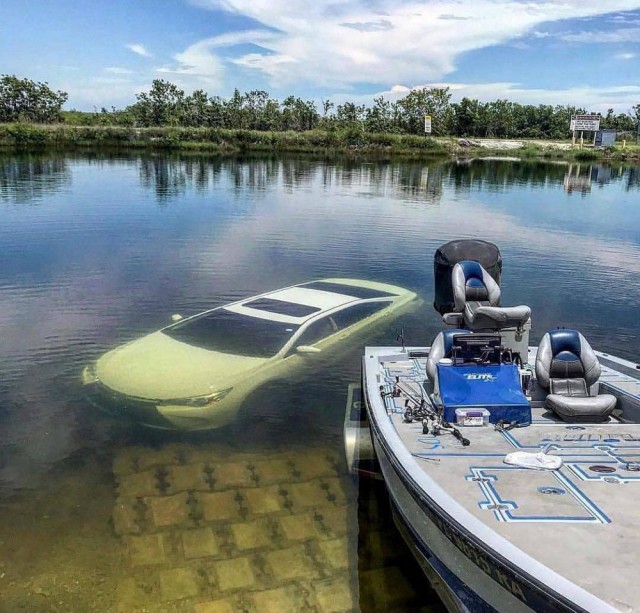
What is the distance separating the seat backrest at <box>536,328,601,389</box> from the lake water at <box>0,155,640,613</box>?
9.69 ft

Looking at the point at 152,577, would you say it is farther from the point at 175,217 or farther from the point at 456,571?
the point at 175,217

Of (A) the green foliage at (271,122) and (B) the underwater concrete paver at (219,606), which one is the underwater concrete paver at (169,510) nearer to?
(B) the underwater concrete paver at (219,606)

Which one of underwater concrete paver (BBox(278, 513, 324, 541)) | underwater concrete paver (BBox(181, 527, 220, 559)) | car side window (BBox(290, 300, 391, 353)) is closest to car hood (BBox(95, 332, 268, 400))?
car side window (BBox(290, 300, 391, 353))

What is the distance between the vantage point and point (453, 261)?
1161 cm

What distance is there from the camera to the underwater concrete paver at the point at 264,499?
7961 millimetres

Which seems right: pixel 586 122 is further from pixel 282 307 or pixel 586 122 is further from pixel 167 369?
pixel 167 369

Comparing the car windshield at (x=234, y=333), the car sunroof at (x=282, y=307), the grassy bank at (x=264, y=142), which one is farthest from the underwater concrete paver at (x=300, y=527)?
the grassy bank at (x=264, y=142)

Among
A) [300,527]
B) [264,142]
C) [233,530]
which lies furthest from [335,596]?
[264,142]

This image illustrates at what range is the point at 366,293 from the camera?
55.8 feet

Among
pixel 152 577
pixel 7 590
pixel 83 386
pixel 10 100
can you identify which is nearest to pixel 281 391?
pixel 83 386

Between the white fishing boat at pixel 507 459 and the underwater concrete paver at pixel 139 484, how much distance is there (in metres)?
3.02

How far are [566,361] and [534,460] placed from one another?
2.49 m

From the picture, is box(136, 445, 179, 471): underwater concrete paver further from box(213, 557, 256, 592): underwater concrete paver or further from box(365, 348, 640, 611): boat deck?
box(365, 348, 640, 611): boat deck

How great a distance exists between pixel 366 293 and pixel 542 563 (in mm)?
12508
